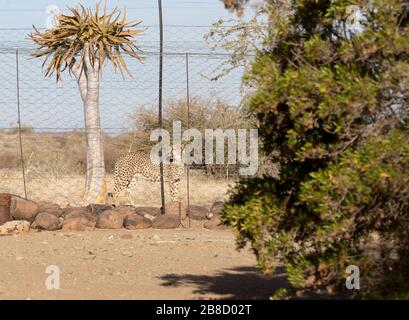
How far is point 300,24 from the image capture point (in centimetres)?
722

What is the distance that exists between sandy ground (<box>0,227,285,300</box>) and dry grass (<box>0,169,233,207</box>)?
5182 mm

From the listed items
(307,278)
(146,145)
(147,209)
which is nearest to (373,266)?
(307,278)

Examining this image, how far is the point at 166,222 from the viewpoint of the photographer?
1575 cm

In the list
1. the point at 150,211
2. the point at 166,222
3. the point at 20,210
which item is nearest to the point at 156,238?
the point at 166,222

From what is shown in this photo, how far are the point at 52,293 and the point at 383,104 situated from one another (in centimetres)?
421

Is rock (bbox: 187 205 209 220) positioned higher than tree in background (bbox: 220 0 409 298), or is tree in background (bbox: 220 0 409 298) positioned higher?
tree in background (bbox: 220 0 409 298)

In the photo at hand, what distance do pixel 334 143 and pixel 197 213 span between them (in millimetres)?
9763

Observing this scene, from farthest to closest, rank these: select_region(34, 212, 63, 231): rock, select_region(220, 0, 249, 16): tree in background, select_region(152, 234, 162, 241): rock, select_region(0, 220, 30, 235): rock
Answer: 1. select_region(34, 212, 63, 231): rock
2. select_region(0, 220, 30, 235): rock
3. select_region(152, 234, 162, 241): rock
4. select_region(220, 0, 249, 16): tree in background

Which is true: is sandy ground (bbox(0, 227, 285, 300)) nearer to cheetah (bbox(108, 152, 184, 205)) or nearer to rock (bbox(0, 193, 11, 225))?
rock (bbox(0, 193, 11, 225))

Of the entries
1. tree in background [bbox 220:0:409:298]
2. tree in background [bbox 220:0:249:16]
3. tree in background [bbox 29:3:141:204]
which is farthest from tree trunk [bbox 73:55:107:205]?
tree in background [bbox 220:0:409:298]

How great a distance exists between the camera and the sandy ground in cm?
921

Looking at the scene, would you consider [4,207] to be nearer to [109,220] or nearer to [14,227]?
[14,227]

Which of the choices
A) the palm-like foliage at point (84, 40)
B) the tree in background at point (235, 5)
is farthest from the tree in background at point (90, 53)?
the tree in background at point (235, 5)

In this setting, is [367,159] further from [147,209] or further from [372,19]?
[147,209]
